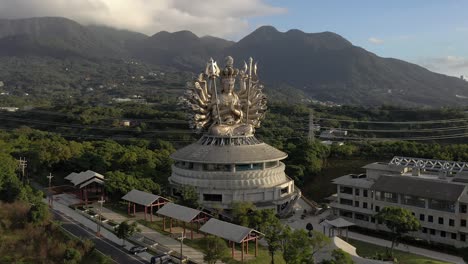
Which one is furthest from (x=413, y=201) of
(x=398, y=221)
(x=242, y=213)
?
(x=242, y=213)

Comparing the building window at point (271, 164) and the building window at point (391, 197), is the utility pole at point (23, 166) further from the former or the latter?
the building window at point (391, 197)

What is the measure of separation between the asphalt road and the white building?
42.0 feet

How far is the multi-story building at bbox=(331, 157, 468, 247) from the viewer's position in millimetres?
42344

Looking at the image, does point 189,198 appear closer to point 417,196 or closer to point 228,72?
point 228,72

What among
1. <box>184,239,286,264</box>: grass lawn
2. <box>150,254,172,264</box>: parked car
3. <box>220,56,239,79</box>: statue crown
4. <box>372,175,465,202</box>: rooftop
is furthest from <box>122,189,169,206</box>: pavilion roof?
<box>372,175,465,202</box>: rooftop

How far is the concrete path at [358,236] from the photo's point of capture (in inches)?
1585

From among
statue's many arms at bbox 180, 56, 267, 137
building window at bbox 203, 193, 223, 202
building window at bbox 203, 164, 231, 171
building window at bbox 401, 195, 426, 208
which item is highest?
A: statue's many arms at bbox 180, 56, 267, 137

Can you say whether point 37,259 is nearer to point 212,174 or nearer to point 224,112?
point 212,174

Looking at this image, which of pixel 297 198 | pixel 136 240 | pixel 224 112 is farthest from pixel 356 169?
pixel 136 240

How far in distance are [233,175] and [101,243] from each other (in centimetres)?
1677

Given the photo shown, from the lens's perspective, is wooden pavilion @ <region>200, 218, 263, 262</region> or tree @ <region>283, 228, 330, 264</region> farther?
wooden pavilion @ <region>200, 218, 263, 262</region>

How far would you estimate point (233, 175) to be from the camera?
161 ft

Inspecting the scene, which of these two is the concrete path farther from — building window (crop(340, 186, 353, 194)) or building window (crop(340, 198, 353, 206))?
building window (crop(340, 186, 353, 194))

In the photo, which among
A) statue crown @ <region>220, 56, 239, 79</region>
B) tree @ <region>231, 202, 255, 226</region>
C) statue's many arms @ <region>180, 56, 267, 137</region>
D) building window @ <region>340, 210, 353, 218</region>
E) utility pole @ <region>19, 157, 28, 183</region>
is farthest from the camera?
statue crown @ <region>220, 56, 239, 79</region>
